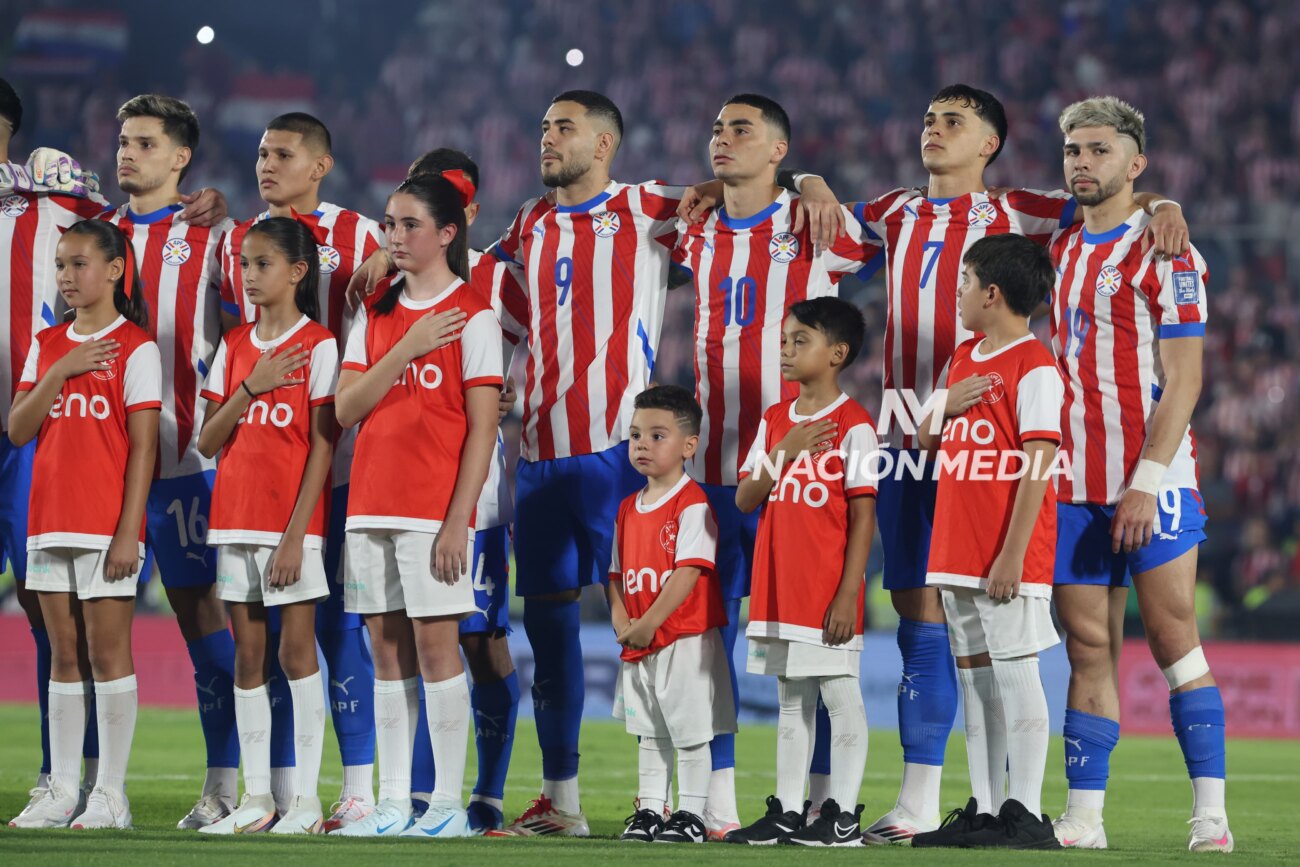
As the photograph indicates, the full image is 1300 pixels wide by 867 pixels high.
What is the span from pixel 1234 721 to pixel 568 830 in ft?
25.8

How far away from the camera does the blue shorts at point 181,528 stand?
5.63 m

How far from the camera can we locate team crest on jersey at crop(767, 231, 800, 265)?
5684 millimetres

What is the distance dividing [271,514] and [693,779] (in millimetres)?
1629

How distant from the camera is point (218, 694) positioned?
18.8ft

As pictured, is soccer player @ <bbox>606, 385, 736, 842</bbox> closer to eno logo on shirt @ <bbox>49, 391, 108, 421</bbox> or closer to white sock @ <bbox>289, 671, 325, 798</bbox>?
white sock @ <bbox>289, 671, 325, 798</bbox>

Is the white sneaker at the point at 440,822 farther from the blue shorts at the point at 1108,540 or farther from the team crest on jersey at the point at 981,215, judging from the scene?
the team crest on jersey at the point at 981,215

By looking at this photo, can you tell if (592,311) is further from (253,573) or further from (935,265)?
(253,573)

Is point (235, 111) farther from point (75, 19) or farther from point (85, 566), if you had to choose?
point (85, 566)

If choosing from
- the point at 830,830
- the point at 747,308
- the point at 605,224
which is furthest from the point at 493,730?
the point at 605,224

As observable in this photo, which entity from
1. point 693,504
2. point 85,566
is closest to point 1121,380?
point 693,504

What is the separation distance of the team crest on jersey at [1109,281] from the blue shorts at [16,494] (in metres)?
3.76

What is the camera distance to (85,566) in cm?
522

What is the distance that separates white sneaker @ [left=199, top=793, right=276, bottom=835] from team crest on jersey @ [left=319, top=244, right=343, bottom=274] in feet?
6.21

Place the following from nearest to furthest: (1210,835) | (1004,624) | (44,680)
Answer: (1004,624) → (1210,835) → (44,680)
